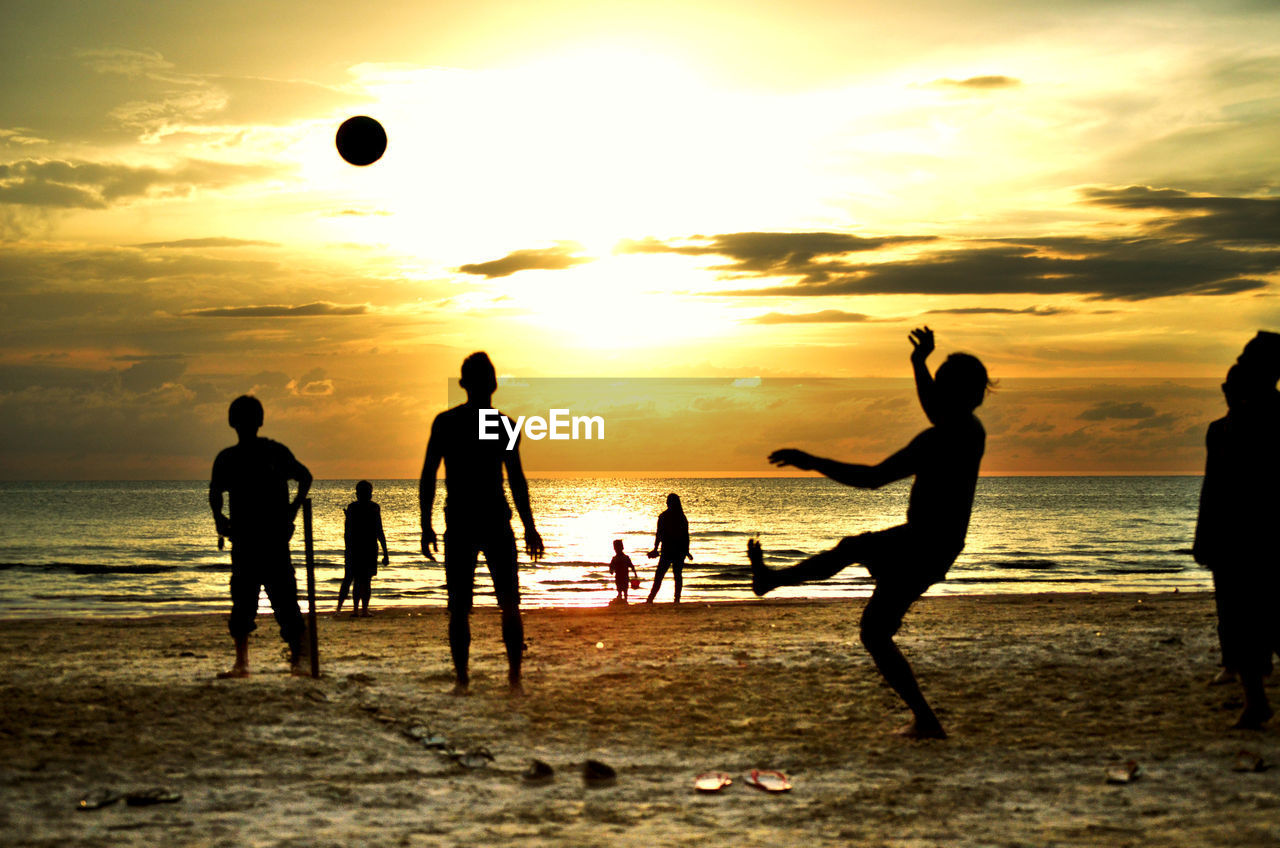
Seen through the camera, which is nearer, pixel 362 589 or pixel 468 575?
pixel 468 575

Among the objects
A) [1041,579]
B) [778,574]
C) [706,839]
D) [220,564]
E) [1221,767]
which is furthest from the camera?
[220,564]

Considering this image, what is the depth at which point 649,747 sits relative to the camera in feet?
19.7

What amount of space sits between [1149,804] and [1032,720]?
2.01 meters

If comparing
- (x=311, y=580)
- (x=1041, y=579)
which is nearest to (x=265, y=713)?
(x=311, y=580)

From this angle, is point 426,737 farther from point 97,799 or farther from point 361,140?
point 361,140

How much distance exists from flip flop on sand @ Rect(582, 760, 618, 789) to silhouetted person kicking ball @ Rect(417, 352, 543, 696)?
2.03 metres

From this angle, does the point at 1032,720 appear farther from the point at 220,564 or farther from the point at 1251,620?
the point at 220,564

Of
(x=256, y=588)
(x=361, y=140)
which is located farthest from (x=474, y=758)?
(x=361, y=140)

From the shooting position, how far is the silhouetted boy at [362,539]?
1468cm

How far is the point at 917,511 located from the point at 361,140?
8.49 m

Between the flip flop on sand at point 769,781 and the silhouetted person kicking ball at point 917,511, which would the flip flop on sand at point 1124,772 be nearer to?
the silhouetted person kicking ball at point 917,511

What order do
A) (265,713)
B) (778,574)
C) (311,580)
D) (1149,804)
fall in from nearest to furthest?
(1149,804) < (778,574) < (265,713) < (311,580)

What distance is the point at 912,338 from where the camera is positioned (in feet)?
19.5

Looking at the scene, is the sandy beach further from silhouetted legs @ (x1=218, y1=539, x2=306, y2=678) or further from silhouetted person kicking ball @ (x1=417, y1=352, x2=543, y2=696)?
silhouetted person kicking ball @ (x1=417, y1=352, x2=543, y2=696)
